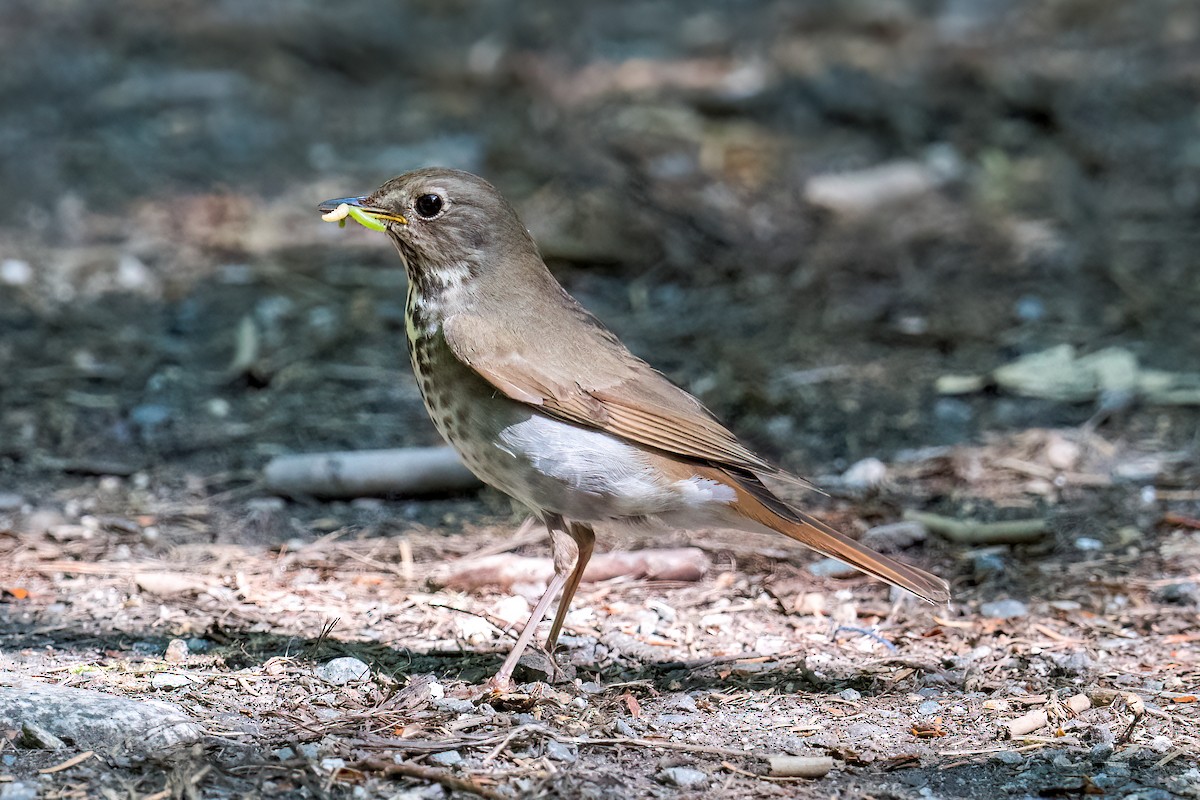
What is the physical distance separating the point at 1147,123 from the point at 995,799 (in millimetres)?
7399

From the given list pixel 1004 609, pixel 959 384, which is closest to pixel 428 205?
pixel 1004 609

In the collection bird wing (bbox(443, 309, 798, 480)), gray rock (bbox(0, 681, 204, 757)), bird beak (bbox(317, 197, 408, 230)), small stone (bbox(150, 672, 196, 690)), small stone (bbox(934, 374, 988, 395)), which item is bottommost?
gray rock (bbox(0, 681, 204, 757))

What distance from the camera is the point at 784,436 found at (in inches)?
240

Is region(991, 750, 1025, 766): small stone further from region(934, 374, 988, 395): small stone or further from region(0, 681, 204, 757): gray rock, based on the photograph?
region(934, 374, 988, 395): small stone

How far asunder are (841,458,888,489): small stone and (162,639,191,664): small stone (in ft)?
8.70

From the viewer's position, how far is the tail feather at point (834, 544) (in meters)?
3.90

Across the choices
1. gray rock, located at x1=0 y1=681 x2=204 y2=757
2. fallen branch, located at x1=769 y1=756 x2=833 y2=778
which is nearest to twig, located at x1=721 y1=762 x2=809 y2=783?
fallen branch, located at x1=769 y1=756 x2=833 y2=778

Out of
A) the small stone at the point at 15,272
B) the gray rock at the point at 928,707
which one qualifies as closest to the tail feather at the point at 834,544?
the gray rock at the point at 928,707

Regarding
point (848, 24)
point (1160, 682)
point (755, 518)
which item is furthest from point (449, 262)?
point (848, 24)

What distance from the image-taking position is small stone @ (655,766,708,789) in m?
3.34

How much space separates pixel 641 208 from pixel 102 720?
17.0ft

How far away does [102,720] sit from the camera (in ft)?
11.0

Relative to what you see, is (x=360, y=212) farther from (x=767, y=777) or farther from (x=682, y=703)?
(x=767, y=777)

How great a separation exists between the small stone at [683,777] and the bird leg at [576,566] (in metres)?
0.83
